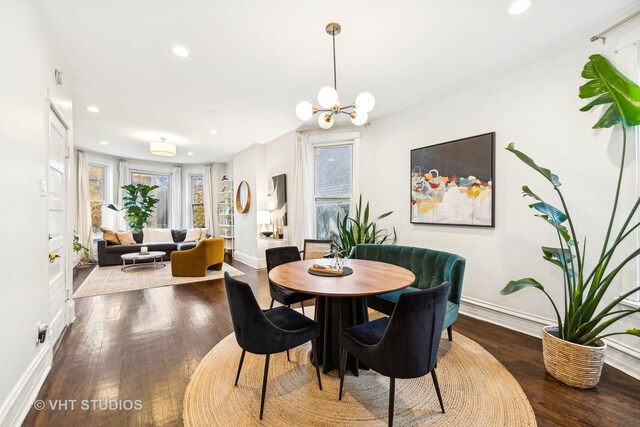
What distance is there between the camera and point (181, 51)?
8.14 ft

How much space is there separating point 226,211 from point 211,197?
0.90 metres

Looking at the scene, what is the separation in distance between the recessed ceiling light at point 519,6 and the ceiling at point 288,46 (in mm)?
48

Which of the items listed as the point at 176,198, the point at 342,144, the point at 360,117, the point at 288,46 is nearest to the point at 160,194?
the point at 176,198

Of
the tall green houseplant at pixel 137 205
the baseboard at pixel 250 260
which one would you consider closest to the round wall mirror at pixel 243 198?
the baseboard at pixel 250 260

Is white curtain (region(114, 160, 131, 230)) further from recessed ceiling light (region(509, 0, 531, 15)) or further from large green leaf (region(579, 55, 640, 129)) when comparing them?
large green leaf (region(579, 55, 640, 129))

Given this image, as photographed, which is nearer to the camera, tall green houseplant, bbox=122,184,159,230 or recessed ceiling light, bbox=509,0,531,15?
recessed ceiling light, bbox=509,0,531,15

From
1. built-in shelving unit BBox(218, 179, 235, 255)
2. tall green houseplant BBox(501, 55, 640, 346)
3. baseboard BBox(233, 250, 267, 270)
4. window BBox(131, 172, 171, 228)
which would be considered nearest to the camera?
tall green houseplant BBox(501, 55, 640, 346)

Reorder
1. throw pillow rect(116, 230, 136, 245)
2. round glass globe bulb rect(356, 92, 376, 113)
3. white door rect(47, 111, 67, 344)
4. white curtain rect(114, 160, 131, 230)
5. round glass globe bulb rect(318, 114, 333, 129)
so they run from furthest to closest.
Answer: white curtain rect(114, 160, 131, 230)
throw pillow rect(116, 230, 136, 245)
round glass globe bulb rect(318, 114, 333, 129)
white door rect(47, 111, 67, 344)
round glass globe bulb rect(356, 92, 376, 113)

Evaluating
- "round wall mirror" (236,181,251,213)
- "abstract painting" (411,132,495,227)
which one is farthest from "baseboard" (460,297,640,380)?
"round wall mirror" (236,181,251,213)

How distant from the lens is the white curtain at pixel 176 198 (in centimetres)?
821

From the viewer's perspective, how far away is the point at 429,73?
2863 millimetres

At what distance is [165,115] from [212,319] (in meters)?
3.21

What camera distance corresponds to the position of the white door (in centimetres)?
229

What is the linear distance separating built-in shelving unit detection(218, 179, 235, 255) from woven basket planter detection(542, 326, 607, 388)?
6.64m
